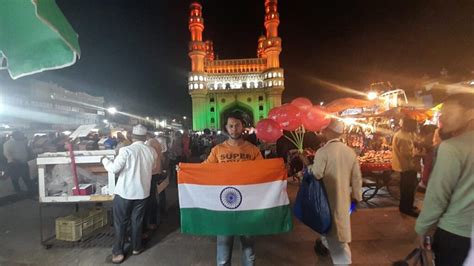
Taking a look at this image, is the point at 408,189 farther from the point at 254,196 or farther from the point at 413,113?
the point at 413,113

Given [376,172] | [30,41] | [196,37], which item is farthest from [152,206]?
[196,37]

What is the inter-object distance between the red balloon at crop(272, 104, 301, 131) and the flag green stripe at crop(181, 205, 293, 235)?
5567mm

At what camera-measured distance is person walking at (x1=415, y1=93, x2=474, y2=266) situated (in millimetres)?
2123

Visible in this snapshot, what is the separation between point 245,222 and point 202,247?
6.18 ft

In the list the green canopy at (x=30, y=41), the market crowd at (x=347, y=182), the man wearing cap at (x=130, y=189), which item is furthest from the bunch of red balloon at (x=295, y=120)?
the green canopy at (x=30, y=41)

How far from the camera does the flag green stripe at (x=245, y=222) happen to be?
339 centimetres

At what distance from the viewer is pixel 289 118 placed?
8.89m

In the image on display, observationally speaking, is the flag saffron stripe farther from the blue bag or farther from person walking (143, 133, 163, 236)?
person walking (143, 133, 163, 236)

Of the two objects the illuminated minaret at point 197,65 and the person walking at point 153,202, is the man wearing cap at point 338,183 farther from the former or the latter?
the illuminated minaret at point 197,65

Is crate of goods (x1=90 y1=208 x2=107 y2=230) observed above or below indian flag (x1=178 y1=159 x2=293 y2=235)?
below

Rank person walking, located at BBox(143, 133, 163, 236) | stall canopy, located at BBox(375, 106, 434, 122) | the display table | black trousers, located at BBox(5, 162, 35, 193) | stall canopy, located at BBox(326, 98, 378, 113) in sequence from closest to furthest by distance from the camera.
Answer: person walking, located at BBox(143, 133, 163, 236), the display table, black trousers, located at BBox(5, 162, 35, 193), stall canopy, located at BBox(375, 106, 434, 122), stall canopy, located at BBox(326, 98, 378, 113)

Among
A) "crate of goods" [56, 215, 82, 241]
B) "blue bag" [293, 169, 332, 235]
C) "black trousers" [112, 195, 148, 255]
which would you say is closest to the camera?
"blue bag" [293, 169, 332, 235]

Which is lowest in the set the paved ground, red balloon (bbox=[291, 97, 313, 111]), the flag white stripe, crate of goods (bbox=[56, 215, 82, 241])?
the paved ground

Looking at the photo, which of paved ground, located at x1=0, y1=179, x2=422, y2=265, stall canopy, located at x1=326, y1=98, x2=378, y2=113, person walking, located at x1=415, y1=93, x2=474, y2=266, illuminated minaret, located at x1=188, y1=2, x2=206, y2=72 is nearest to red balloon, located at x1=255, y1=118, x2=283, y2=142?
stall canopy, located at x1=326, y1=98, x2=378, y2=113
